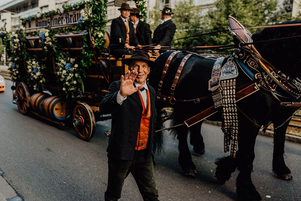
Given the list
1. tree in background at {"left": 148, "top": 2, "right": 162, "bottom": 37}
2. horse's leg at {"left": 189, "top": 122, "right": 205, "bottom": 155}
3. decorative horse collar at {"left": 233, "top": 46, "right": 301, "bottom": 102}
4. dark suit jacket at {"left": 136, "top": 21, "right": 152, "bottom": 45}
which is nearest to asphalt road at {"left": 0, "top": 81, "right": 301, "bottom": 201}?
horse's leg at {"left": 189, "top": 122, "right": 205, "bottom": 155}

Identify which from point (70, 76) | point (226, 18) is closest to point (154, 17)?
point (226, 18)

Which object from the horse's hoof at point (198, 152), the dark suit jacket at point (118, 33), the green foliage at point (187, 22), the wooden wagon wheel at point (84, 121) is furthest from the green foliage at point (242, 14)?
the wooden wagon wheel at point (84, 121)

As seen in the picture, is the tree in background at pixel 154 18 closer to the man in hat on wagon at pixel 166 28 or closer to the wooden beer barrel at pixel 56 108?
the wooden beer barrel at pixel 56 108

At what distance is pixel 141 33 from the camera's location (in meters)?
5.41

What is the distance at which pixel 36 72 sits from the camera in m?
6.20

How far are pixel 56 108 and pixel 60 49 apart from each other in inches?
54.5

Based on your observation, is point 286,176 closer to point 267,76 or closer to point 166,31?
point 267,76

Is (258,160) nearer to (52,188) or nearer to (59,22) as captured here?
(52,188)

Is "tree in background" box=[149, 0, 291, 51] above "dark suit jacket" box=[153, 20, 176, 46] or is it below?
above

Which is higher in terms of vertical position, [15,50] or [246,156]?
[15,50]

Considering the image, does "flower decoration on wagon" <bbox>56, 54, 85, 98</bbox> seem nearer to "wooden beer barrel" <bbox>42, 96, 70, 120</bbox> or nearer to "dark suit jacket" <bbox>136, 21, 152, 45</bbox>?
"wooden beer barrel" <bbox>42, 96, 70, 120</bbox>

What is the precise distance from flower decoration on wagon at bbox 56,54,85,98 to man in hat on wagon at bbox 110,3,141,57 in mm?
1020

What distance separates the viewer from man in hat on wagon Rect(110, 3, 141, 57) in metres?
4.58

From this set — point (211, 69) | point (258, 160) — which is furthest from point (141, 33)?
point (258, 160)
